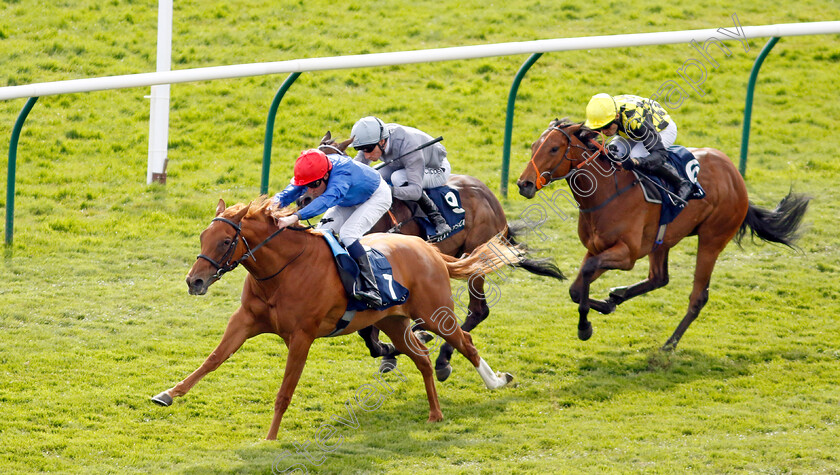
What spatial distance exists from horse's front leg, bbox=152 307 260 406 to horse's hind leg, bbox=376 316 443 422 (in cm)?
98

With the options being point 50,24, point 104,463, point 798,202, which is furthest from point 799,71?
point 104,463

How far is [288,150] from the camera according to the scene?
13.5 metres

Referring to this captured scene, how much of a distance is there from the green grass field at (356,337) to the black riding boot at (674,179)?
49.9 inches

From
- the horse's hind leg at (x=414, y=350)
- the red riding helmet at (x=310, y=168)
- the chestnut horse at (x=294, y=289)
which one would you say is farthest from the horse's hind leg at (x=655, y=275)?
the red riding helmet at (x=310, y=168)

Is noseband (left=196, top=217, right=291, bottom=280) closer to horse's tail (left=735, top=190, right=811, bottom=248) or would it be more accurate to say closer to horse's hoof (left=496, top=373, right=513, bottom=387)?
horse's hoof (left=496, top=373, right=513, bottom=387)

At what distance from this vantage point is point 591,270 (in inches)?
323

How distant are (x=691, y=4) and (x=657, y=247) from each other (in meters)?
10.3

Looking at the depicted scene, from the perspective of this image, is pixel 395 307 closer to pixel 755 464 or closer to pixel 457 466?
pixel 457 466

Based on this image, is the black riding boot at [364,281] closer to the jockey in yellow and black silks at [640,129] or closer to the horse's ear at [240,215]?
the horse's ear at [240,215]

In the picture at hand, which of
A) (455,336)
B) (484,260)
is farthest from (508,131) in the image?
(455,336)

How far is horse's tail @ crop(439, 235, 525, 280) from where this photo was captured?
7.45 m

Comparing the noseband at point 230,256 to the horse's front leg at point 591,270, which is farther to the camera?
the horse's front leg at point 591,270

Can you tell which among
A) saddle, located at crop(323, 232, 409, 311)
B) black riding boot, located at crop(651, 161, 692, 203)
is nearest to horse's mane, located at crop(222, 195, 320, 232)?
saddle, located at crop(323, 232, 409, 311)

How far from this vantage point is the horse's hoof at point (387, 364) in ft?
26.2
